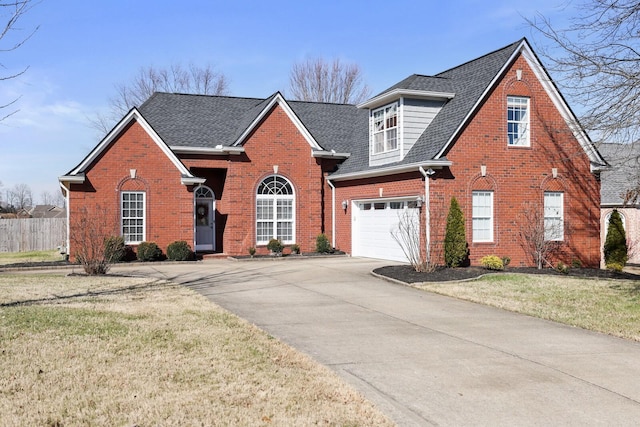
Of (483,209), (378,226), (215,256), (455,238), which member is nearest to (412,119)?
(483,209)

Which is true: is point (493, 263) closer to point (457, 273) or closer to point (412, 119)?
point (457, 273)

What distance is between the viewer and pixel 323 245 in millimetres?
25641

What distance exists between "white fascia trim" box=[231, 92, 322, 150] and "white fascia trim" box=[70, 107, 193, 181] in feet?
8.59

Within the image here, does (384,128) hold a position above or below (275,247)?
above

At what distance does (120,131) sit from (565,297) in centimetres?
1709

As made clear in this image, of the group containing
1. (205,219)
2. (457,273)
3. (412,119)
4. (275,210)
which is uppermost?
(412,119)

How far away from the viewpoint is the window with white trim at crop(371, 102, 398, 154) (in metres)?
22.3

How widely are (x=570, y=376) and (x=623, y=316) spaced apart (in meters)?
4.85

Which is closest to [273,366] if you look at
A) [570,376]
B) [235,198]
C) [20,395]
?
[20,395]

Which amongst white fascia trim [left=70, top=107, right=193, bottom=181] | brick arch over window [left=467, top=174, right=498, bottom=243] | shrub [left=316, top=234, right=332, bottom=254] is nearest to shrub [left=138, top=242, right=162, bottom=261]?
white fascia trim [left=70, top=107, right=193, bottom=181]

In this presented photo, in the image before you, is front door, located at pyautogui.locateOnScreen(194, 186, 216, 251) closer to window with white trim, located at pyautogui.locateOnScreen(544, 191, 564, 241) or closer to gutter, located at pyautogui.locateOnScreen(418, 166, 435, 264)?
gutter, located at pyautogui.locateOnScreen(418, 166, 435, 264)

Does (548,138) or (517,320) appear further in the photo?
(548,138)

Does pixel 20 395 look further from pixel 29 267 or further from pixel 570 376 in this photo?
pixel 29 267

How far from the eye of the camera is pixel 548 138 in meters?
21.2
